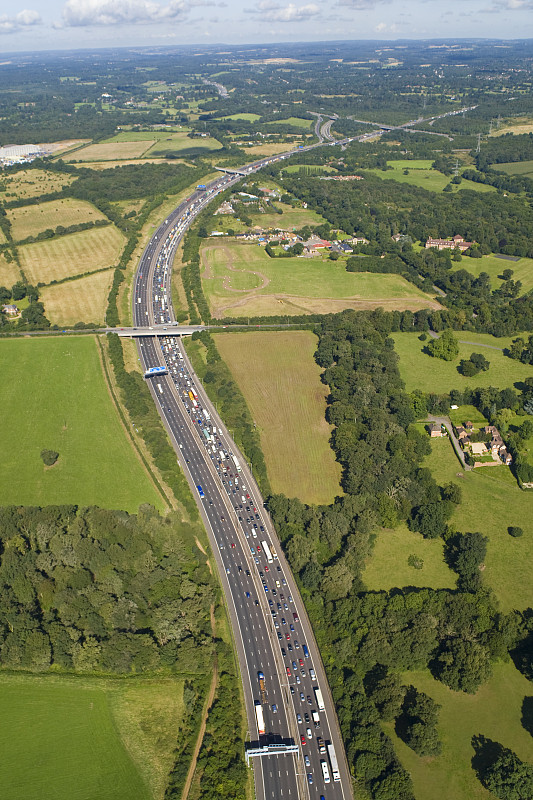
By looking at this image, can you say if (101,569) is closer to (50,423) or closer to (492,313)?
(50,423)

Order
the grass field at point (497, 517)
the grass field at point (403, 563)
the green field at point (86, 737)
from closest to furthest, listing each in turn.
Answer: the green field at point (86, 737), the grass field at point (497, 517), the grass field at point (403, 563)

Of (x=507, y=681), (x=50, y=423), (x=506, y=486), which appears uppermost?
(x=50, y=423)

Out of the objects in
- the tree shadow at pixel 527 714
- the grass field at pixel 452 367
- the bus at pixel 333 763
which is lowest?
the tree shadow at pixel 527 714

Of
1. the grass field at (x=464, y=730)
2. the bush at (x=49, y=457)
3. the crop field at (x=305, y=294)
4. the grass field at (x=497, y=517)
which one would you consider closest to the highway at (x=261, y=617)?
the grass field at (x=464, y=730)

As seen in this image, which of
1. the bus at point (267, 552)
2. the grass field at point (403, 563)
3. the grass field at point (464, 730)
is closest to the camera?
the grass field at point (464, 730)

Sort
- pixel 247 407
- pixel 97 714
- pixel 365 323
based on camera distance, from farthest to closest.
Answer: pixel 365 323 < pixel 247 407 < pixel 97 714

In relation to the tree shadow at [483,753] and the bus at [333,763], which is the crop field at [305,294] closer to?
the bus at [333,763]

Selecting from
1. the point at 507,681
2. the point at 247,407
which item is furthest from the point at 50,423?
the point at 507,681

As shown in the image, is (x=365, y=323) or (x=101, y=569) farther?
(x=365, y=323)
